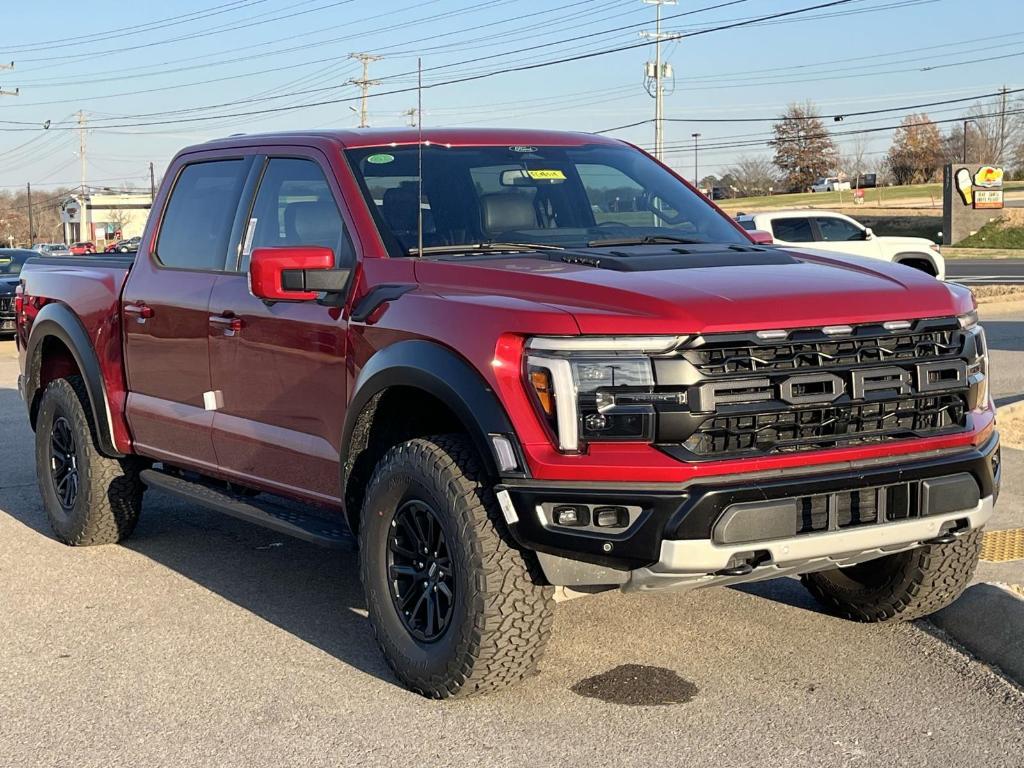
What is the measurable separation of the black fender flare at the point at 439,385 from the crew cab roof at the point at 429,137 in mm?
1223

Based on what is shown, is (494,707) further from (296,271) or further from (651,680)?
(296,271)

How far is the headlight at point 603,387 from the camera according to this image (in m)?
4.12

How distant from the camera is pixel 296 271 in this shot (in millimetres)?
5035

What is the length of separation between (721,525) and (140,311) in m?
3.52

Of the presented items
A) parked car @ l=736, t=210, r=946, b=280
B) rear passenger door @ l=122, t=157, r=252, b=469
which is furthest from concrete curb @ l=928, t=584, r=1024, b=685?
parked car @ l=736, t=210, r=946, b=280

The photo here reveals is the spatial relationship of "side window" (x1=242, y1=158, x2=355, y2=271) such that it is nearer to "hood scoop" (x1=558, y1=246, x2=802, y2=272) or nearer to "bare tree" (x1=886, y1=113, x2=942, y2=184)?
"hood scoop" (x1=558, y1=246, x2=802, y2=272)

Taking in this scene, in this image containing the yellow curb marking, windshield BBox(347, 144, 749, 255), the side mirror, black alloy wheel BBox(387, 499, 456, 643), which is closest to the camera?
black alloy wheel BBox(387, 499, 456, 643)

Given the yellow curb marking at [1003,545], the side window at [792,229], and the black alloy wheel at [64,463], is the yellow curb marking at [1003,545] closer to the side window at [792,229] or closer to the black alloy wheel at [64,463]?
the black alloy wheel at [64,463]

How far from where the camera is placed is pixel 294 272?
16.5ft

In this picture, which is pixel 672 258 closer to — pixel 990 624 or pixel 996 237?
pixel 990 624

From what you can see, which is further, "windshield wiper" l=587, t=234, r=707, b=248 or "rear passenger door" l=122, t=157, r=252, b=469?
"rear passenger door" l=122, t=157, r=252, b=469

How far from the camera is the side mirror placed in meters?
5.04

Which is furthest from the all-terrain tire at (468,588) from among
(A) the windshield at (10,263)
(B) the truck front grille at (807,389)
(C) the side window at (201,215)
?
(A) the windshield at (10,263)

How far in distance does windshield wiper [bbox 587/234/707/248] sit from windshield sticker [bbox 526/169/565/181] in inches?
19.9
